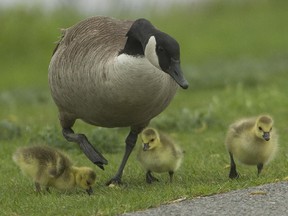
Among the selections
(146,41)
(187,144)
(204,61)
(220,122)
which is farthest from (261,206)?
(204,61)

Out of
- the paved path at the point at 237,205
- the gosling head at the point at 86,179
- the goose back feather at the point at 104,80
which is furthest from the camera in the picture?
the gosling head at the point at 86,179

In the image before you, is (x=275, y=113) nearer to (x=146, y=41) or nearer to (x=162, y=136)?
(x=162, y=136)

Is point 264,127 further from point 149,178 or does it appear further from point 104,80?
point 104,80

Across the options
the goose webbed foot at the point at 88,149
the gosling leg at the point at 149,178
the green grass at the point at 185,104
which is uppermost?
the goose webbed foot at the point at 88,149

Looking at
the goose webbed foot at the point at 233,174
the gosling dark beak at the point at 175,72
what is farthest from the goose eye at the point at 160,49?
the goose webbed foot at the point at 233,174

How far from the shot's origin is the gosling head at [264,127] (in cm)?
856

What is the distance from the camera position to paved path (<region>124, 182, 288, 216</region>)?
22.5ft

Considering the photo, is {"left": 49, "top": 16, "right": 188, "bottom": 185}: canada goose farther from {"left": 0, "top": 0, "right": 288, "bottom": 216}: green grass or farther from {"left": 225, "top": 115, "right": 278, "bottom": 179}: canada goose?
{"left": 225, "top": 115, "right": 278, "bottom": 179}: canada goose

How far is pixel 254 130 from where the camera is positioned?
8.80 meters

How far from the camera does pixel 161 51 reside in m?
7.60

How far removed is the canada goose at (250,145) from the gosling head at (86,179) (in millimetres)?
1418

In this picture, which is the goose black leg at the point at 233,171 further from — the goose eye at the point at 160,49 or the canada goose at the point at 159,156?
the goose eye at the point at 160,49

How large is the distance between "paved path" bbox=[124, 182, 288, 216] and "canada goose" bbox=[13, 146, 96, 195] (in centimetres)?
135

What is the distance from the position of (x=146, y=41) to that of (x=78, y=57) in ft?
3.38
